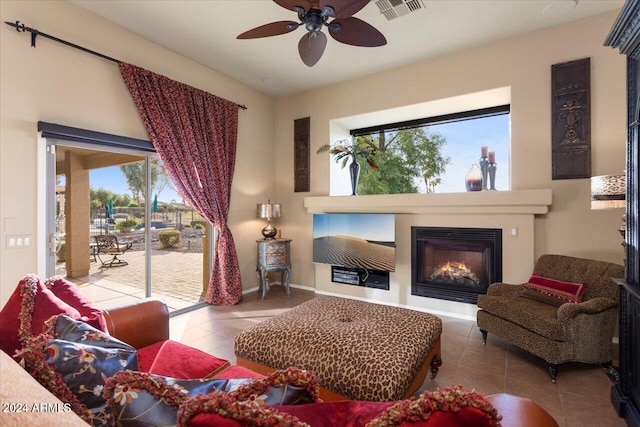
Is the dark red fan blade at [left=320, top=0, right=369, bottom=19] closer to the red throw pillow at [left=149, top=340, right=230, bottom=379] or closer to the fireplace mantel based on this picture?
the red throw pillow at [left=149, top=340, right=230, bottom=379]

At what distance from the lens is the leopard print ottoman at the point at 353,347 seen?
1.66m

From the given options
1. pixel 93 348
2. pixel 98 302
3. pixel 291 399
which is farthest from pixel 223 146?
pixel 291 399

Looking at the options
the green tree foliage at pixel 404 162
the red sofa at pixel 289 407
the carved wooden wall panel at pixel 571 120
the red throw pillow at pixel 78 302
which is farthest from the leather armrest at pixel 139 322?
the carved wooden wall panel at pixel 571 120

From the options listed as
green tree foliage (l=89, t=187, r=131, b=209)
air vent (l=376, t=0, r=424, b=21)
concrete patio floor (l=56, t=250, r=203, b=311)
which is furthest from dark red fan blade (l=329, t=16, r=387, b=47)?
concrete patio floor (l=56, t=250, r=203, b=311)

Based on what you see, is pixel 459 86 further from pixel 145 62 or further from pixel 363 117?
pixel 145 62

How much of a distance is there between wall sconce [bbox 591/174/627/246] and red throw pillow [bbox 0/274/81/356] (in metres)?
3.55

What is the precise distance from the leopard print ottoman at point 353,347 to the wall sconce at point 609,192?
1.61 m

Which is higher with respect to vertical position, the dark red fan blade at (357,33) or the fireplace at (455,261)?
the dark red fan blade at (357,33)

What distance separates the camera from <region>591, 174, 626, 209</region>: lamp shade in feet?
7.42

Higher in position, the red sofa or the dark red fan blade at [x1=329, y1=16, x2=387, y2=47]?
the dark red fan blade at [x1=329, y1=16, x2=387, y2=47]

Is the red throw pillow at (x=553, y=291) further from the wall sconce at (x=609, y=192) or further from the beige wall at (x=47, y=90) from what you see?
the beige wall at (x=47, y=90)

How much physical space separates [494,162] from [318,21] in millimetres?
2936

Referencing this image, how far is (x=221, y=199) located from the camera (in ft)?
13.9

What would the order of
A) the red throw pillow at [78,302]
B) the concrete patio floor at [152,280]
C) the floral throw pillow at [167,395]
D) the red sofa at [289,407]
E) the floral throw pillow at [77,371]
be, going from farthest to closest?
the concrete patio floor at [152,280] → the red throw pillow at [78,302] → the floral throw pillow at [77,371] → the floral throw pillow at [167,395] → the red sofa at [289,407]
